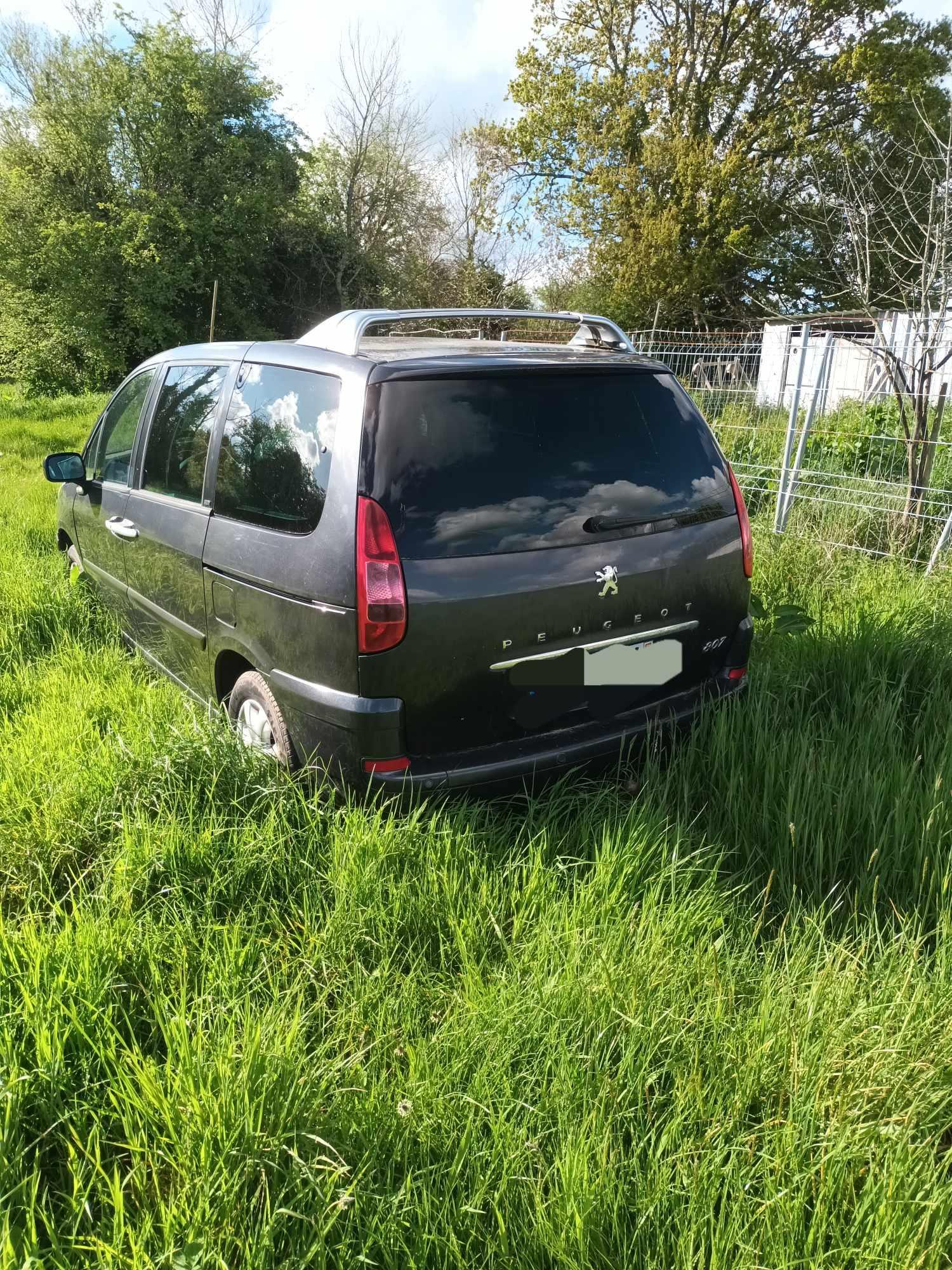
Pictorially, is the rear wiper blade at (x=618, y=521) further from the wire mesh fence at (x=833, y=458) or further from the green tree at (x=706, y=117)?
the green tree at (x=706, y=117)

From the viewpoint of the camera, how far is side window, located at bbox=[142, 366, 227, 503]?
11.4 ft

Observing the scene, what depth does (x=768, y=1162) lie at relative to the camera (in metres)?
1.64

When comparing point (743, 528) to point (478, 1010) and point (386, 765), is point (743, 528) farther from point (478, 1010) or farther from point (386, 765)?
point (478, 1010)

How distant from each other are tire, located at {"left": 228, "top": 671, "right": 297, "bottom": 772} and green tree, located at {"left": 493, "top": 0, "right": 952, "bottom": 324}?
24.3 meters

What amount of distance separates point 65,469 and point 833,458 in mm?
6927

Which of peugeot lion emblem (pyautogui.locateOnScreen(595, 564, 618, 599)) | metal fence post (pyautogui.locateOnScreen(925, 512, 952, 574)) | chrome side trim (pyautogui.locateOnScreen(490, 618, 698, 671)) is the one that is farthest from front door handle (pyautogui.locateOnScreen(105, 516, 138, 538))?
metal fence post (pyautogui.locateOnScreen(925, 512, 952, 574))

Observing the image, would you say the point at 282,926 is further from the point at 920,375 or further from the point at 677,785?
the point at 920,375

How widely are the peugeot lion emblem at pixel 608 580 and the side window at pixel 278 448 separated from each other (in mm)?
912

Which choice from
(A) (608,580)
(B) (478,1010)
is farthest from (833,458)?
(B) (478,1010)

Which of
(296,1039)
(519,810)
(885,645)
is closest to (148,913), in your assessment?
(296,1039)

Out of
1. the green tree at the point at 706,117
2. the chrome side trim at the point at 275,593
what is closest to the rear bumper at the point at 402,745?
the chrome side trim at the point at 275,593

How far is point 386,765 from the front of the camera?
254 centimetres

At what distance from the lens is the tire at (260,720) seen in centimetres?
287

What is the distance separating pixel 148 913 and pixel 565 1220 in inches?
51.5
